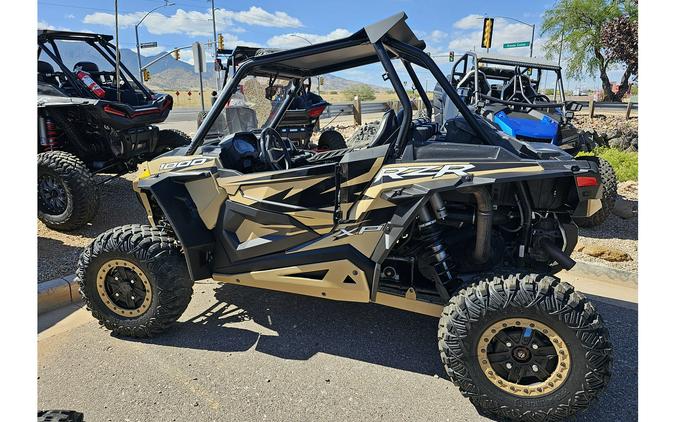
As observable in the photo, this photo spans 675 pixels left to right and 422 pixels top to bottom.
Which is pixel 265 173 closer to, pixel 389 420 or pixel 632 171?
pixel 389 420

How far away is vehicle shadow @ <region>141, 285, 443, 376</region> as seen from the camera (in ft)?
11.3

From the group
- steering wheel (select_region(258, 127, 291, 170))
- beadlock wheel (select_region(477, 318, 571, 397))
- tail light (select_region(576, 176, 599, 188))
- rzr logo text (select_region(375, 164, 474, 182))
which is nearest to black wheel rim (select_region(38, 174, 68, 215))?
steering wheel (select_region(258, 127, 291, 170))

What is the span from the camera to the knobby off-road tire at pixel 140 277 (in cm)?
351

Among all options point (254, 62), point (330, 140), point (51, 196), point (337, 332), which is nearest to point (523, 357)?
point (337, 332)

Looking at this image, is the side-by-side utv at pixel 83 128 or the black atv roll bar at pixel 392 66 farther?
the side-by-side utv at pixel 83 128

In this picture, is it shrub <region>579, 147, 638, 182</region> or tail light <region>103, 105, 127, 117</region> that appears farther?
shrub <region>579, 147, 638, 182</region>

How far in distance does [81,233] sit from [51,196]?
0.58 meters

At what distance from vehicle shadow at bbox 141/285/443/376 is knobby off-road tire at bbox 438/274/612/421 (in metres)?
0.54

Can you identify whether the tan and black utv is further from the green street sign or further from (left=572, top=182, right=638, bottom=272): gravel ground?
the green street sign

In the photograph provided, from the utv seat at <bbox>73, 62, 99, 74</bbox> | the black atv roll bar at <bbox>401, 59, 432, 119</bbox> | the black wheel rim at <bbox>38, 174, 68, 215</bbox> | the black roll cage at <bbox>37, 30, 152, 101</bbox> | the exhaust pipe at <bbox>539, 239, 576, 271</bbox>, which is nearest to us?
the exhaust pipe at <bbox>539, 239, 576, 271</bbox>

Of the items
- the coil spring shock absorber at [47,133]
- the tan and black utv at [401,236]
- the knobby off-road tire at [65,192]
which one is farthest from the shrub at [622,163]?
the coil spring shock absorber at [47,133]

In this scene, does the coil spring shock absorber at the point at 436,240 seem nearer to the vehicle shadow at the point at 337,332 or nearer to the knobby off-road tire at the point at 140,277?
the vehicle shadow at the point at 337,332

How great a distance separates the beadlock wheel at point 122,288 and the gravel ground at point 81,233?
120cm

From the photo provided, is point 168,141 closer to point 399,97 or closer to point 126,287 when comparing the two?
point 126,287
